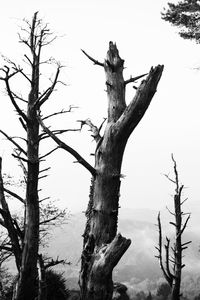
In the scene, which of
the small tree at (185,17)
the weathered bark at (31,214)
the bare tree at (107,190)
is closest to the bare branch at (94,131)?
the bare tree at (107,190)

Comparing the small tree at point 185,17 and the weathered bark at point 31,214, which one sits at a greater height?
the small tree at point 185,17

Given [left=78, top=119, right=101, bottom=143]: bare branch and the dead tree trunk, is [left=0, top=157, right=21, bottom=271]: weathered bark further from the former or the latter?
[left=78, top=119, right=101, bottom=143]: bare branch

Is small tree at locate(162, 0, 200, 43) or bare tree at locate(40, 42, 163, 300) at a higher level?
small tree at locate(162, 0, 200, 43)

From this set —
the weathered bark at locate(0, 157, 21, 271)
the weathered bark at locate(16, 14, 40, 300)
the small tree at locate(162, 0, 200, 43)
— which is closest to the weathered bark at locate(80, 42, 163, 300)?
the weathered bark at locate(16, 14, 40, 300)

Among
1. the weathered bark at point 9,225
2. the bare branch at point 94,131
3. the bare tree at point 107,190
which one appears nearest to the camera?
the bare tree at point 107,190

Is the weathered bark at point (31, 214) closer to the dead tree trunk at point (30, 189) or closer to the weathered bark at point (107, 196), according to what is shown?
the dead tree trunk at point (30, 189)

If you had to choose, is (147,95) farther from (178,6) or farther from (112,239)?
(178,6)

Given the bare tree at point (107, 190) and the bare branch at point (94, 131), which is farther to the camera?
the bare branch at point (94, 131)

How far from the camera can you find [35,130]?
33.3 ft

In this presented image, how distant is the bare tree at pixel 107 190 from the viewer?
138 inches

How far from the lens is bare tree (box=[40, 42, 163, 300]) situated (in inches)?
138

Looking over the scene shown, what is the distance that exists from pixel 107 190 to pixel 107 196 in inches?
2.6

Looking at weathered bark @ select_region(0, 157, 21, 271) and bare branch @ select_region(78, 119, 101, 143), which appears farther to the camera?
A: weathered bark @ select_region(0, 157, 21, 271)

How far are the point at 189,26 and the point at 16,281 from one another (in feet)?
43.1
